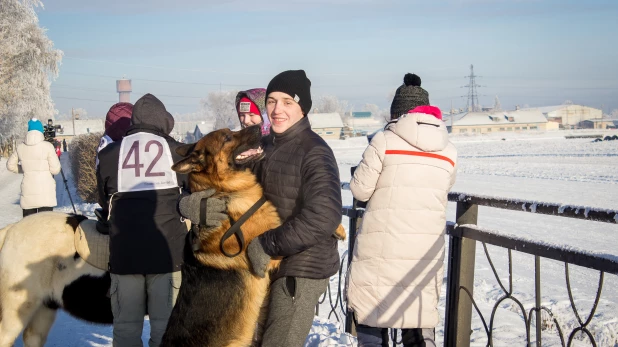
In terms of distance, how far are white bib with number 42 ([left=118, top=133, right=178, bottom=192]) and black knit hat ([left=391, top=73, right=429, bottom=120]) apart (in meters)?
1.65

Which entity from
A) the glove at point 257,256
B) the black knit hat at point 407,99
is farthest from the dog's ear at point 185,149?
the black knit hat at point 407,99

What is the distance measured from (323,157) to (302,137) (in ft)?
0.63

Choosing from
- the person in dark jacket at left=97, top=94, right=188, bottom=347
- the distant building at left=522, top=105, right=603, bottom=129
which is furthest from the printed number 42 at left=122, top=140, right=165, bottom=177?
the distant building at left=522, top=105, right=603, bottom=129

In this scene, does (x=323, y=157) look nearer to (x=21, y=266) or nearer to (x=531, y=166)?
(x=21, y=266)

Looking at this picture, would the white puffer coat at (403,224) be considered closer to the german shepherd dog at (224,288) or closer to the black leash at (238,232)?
the german shepherd dog at (224,288)

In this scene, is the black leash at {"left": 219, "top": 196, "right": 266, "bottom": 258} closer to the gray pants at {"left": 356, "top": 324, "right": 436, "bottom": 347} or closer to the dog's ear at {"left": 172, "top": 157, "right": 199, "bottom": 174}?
the dog's ear at {"left": 172, "top": 157, "right": 199, "bottom": 174}

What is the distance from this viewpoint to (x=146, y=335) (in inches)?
230

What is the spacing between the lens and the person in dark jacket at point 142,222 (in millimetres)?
3852

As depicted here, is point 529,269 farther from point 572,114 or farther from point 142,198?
point 572,114

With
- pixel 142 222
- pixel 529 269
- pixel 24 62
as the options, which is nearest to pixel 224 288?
pixel 142 222

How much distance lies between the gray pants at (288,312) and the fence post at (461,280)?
4.21ft

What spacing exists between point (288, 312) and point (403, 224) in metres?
0.89

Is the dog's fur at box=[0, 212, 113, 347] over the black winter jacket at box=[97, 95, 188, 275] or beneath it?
beneath

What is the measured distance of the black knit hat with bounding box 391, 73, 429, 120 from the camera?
371 centimetres
